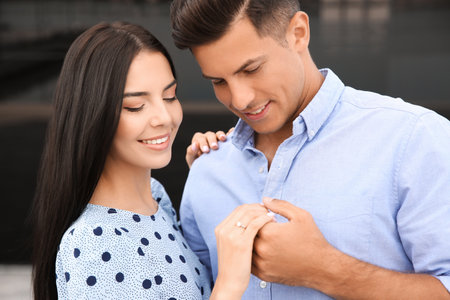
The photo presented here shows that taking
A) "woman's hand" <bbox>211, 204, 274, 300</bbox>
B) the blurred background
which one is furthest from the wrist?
the blurred background

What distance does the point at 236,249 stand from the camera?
1.47 metres

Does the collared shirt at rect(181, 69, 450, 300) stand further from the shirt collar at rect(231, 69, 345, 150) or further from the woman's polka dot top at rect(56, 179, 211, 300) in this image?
the woman's polka dot top at rect(56, 179, 211, 300)

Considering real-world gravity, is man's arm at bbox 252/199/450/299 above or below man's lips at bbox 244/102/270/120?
below

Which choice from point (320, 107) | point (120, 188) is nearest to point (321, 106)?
point (320, 107)

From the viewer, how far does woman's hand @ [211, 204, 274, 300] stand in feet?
4.79

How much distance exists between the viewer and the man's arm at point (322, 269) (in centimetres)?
144

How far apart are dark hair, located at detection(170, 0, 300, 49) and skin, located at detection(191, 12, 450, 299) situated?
0.02 metres

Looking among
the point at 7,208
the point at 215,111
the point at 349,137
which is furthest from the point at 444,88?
the point at 349,137

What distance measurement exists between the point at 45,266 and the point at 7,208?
481 centimetres

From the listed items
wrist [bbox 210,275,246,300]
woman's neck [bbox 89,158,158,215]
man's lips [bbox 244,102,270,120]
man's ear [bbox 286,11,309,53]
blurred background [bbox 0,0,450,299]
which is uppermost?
man's ear [bbox 286,11,309,53]

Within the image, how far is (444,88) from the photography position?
7801mm

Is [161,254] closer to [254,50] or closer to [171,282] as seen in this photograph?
[171,282]

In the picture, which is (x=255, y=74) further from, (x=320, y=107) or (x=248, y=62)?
(x=320, y=107)

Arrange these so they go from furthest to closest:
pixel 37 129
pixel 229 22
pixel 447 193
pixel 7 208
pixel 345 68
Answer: pixel 37 129 → pixel 345 68 → pixel 7 208 → pixel 229 22 → pixel 447 193
